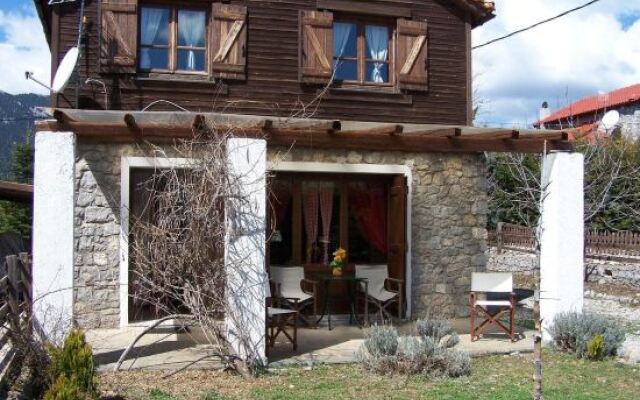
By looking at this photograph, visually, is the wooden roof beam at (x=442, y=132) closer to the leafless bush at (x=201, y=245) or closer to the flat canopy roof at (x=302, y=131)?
the flat canopy roof at (x=302, y=131)

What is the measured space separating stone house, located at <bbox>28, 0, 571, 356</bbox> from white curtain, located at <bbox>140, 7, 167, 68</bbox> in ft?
0.05

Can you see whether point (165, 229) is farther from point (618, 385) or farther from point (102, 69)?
point (618, 385)

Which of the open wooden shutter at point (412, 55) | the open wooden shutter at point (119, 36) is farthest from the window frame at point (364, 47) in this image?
the open wooden shutter at point (119, 36)

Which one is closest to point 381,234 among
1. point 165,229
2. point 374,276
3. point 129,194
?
point 374,276

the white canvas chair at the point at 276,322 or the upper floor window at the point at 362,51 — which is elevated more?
the upper floor window at the point at 362,51

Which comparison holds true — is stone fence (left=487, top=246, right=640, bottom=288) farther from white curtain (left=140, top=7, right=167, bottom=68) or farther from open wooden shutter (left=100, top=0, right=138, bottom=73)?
open wooden shutter (left=100, top=0, right=138, bottom=73)

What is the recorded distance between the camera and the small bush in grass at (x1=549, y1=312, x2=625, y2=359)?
7750mm

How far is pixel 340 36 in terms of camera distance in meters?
11.0

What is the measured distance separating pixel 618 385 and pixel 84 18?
26.1 feet

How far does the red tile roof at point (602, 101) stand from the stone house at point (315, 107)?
17.0 meters

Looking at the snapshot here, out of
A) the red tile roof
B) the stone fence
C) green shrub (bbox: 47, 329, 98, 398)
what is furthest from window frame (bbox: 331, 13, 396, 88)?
the red tile roof

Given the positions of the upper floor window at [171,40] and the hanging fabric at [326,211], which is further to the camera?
the hanging fabric at [326,211]

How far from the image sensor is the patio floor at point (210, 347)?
23.9ft

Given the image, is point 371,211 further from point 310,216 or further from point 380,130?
point 380,130
